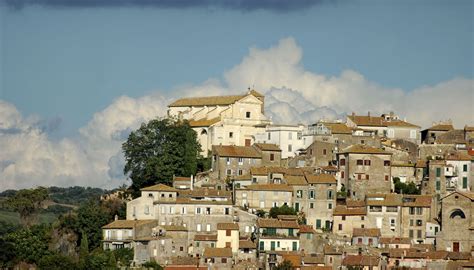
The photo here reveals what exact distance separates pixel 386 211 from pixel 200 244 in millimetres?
12450

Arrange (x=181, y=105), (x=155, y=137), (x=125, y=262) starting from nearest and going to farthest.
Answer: (x=125, y=262) → (x=155, y=137) → (x=181, y=105)

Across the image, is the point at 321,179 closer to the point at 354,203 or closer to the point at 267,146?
the point at 354,203

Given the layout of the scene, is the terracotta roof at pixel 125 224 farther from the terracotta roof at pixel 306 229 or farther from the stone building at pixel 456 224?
the stone building at pixel 456 224

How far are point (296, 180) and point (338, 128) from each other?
347 inches

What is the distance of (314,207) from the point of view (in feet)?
244

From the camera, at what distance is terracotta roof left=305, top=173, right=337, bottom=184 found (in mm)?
74188

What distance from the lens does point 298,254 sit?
69.8 meters

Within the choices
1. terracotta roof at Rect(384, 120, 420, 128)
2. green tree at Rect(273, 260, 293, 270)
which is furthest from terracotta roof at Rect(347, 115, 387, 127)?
green tree at Rect(273, 260, 293, 270)

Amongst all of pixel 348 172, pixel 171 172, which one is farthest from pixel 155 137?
pixel 348 172

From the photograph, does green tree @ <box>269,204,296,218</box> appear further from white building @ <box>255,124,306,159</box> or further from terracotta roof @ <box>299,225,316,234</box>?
white building @ <box>255,124,306,159</box>

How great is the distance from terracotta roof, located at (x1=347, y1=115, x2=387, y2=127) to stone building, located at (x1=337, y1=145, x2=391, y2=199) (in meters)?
9.73

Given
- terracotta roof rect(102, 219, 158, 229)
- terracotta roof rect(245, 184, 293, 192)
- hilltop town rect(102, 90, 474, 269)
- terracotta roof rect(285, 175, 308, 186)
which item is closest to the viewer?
hilltop town rect(102, 90, 474, 269)

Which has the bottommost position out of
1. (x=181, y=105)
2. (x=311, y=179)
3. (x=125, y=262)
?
(x=125, y=262)

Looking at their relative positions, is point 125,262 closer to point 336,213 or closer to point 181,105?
point 336,213
